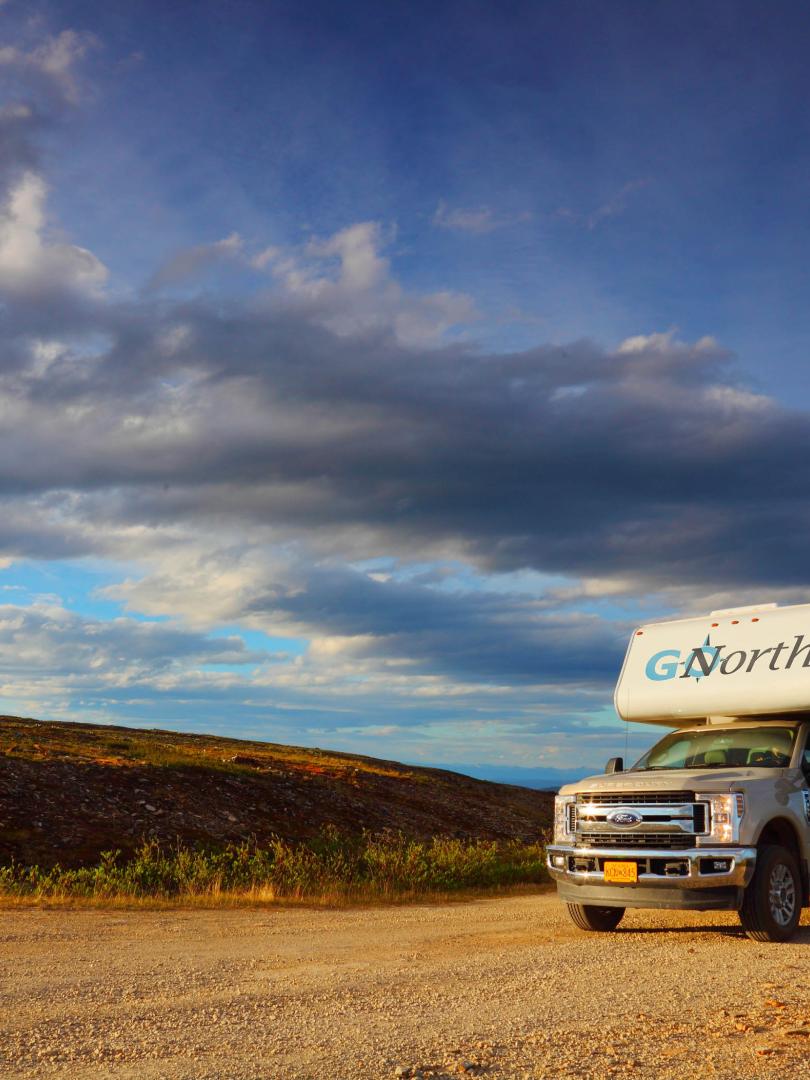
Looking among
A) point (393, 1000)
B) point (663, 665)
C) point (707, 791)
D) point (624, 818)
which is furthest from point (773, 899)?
point (393, 1000)

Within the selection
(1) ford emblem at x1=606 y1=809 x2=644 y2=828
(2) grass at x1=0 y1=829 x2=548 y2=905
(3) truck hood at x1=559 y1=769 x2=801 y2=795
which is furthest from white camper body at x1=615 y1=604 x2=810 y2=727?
(2) grass at x1=0 y1=829 x2=548 y2=905

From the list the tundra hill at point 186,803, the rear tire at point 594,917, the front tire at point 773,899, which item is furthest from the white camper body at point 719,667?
the tundra hill at point 186,803

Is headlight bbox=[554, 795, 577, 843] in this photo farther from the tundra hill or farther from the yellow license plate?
the tundra hill

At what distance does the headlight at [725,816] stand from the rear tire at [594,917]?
5.92 feet

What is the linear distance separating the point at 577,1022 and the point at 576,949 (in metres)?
3.26

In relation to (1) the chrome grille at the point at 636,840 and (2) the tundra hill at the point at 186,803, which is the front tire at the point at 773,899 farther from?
(2) the tundra hill at the point at 186,803

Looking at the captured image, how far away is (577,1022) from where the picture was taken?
23.0 feet

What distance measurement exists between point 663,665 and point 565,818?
99.0 inches

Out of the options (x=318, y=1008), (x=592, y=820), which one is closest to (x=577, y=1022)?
(x=318, y=1008)

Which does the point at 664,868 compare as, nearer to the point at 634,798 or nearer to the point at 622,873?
the point at 622,873

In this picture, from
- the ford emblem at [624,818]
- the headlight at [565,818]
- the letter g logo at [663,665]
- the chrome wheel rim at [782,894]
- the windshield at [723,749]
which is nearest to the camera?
the chrome wheel rim at [782,894]

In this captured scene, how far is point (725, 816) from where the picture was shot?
10430 millimetres

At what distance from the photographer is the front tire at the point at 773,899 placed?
10.4m

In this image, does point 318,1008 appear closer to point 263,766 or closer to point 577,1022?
point 577,1022
